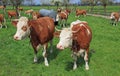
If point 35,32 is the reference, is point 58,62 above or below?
below

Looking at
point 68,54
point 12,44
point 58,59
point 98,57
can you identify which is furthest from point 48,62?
point 12,44

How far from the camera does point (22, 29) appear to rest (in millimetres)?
11516

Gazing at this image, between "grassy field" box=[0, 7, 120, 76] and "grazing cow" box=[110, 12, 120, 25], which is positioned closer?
"grassy field" box=[0, 7, 120, 76]

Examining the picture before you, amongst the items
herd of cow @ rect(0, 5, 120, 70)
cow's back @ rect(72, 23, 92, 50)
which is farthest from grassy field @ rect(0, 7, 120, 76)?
cow's back @ rect(72, 23, 92, 50)

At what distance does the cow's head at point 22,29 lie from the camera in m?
11.4

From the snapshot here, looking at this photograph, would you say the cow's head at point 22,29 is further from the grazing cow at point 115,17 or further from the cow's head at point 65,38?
the grazing cow at point 115,17

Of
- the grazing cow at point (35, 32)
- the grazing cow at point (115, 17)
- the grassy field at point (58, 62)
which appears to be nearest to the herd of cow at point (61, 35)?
the grazing cow at point (35, 32)

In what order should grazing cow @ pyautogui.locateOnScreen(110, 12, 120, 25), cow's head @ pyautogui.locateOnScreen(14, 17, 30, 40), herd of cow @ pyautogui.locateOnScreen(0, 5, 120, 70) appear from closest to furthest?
1. herd of cow @ pyautogui.locateOnScreen(0, 5, 120, 70)
2. cow's head @ pyautogui.locateOnScreen(14, 17, 30, 40)
3. grazing cow @ pyautogui.locateOnScreen(110, 12, 120, 25)

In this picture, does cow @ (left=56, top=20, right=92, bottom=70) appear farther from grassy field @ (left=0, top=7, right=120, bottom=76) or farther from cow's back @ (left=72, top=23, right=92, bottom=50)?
grassy field @ (left=0, top=7, right=120, bottom=76)

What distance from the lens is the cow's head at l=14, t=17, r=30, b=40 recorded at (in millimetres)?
11422

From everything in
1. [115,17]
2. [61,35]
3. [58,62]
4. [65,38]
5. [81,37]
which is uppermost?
[61,35]

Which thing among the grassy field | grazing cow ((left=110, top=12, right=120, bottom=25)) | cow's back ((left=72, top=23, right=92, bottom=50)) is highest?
cow's back ((left=72, top=23, right=92, bottom=50))

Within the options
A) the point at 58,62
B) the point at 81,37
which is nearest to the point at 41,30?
the point at 58,62

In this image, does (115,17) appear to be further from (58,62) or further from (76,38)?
(76,38)
